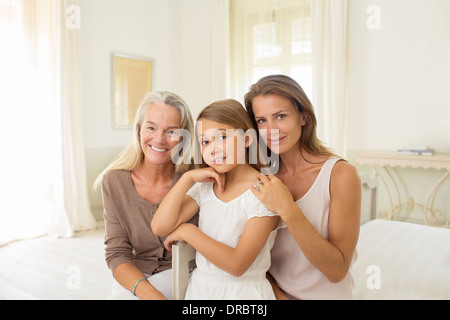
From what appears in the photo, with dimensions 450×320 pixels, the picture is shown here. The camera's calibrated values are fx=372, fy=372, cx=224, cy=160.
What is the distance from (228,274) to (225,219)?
17cm

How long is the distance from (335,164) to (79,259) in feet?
9.28

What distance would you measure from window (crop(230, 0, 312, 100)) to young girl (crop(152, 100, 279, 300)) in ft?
12.0

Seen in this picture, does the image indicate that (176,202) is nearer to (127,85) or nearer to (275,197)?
(275,197)

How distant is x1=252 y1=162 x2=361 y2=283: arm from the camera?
1.08 metres

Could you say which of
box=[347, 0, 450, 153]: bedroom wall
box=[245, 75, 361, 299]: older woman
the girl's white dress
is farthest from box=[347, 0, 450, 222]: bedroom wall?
the girl's white dress

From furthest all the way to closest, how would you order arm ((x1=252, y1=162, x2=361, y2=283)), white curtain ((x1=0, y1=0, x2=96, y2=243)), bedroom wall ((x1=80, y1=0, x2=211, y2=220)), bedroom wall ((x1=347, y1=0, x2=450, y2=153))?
bedroom wall ((x1=80, y1=0, x2=211, y2=220))
bedroom wall ((x1=347, y1=0, x2=450, y2=153))
white curtain ((x1=0, y1=0, x2=96, y2=243))
arm ((x1=252, y1=162, x2=361, y2=283))

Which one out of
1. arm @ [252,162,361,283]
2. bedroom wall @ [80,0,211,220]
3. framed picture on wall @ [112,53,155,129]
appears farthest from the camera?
framed picture on wall @ [112,53,155,129]

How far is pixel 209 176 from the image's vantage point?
123 centimetres

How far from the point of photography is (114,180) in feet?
5.27

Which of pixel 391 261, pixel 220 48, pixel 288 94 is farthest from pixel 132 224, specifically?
pixel 220 48

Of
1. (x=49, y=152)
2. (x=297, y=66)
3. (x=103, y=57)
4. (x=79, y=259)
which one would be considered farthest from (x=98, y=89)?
(x=297, y=66)

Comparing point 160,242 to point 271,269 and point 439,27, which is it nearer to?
point 271,269

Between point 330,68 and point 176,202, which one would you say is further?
point 330,68

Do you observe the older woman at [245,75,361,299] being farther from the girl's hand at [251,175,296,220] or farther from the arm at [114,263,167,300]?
the arm at [114,263,167,300]
